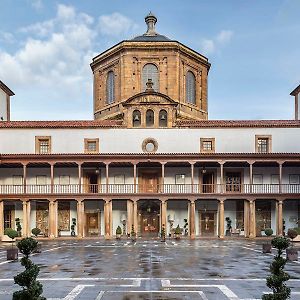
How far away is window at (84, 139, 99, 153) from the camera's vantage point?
148 feet

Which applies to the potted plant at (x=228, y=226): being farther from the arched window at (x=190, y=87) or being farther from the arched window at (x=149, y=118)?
the arched window at (x=190, y=87)

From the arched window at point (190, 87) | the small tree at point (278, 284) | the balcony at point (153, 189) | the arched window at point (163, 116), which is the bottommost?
the small tree at point (278, 284)

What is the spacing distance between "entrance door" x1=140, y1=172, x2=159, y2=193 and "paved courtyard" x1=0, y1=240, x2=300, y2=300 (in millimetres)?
17098

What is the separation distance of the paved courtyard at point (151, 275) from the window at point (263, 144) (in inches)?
720

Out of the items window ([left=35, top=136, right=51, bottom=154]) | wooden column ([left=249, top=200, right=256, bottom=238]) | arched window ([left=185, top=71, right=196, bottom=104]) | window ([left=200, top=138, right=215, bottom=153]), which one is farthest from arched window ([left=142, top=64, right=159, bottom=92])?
wooden column ([left=249, top=200, right=256, bottom=238])

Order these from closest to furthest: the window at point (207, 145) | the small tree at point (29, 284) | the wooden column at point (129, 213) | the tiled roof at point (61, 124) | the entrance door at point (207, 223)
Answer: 1. the small tree at point (29, 284)
2. the wooden column at point (129, 213)
3. the window at point (207, 145)
4. the tiled roof at point (61, 124)
5. the entrance door at point (207, 223)

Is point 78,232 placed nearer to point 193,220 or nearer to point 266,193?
point 193,220

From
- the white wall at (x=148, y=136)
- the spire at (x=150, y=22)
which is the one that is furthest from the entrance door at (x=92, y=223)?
the spire at (x=150, y=22)

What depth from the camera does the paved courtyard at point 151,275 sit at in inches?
604

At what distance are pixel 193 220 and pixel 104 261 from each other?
19803mm

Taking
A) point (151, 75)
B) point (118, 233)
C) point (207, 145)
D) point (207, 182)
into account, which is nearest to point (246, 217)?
point (207, 182)

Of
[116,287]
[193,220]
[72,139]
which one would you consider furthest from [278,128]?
[116,287]

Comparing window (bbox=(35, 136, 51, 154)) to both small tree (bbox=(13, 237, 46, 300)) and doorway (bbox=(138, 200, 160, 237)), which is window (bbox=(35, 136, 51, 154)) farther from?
small tree (bbox=(13, 237, 46, 300))

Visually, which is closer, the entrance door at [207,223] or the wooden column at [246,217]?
the wooden column at [246,217]
